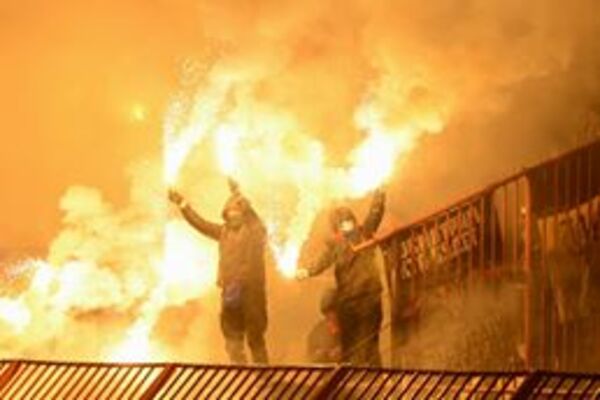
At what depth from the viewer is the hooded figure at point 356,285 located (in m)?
11.9

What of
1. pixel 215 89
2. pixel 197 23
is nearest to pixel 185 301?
pixel 215 89

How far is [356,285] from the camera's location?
11.9m

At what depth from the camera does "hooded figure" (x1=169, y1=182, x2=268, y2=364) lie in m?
12.3

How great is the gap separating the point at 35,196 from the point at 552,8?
7139mm

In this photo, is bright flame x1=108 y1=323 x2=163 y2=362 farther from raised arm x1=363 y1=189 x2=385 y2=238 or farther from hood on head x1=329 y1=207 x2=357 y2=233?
raised arm x1=363 y1=189 x2=385 y2=238

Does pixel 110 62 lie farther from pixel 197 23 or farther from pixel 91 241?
pixel 91 241

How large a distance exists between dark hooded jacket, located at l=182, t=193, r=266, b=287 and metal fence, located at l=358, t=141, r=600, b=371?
1321mm

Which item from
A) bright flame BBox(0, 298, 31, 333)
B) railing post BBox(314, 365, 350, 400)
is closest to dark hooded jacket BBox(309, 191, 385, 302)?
railing post BBox(314, 365, 350, 400)

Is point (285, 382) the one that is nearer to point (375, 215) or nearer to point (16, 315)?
point (375, 215)

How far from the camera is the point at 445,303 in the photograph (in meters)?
11.7

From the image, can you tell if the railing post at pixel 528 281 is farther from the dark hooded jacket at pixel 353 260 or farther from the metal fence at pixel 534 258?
the dark hooded jacket at pixel 353 260

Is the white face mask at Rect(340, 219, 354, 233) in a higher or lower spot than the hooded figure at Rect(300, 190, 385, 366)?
higher

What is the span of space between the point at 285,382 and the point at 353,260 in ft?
11.1

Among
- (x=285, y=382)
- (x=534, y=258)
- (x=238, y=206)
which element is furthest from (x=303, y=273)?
(x=285, y=382)
